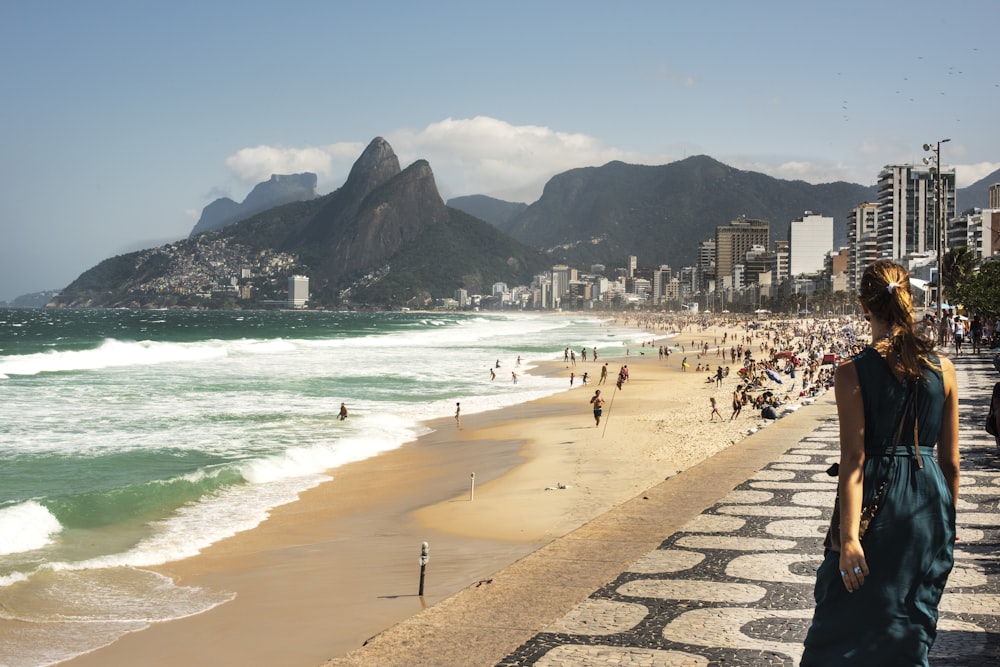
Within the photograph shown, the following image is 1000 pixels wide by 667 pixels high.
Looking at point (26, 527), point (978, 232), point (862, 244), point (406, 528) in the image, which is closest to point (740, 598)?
point (406, 528)

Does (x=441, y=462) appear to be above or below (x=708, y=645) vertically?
below

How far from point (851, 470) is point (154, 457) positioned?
1839cm

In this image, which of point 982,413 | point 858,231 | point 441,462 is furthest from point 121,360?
point 858,231

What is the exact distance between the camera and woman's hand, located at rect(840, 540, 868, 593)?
2748 millimetres

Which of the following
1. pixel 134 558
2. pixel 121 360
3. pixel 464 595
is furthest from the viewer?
pixel 121 360

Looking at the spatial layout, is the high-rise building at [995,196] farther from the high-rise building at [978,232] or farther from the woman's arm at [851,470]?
the woman's arm at [851,470]

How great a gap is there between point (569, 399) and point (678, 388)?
19.6ft

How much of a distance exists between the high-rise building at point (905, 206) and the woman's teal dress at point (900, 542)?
7129 inches

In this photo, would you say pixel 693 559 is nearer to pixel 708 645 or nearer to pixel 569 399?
pixel 708 645

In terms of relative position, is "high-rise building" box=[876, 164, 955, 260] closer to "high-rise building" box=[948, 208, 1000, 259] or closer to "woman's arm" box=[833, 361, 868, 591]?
"high-rise building" box=[948, 208, 1000, 259]

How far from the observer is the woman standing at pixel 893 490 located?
2725mm

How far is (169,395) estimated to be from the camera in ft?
106

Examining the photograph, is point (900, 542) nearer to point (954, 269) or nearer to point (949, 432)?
point (949, 432)

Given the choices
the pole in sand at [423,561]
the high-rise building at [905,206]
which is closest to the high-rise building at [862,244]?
the high-rise building at [905,206]
